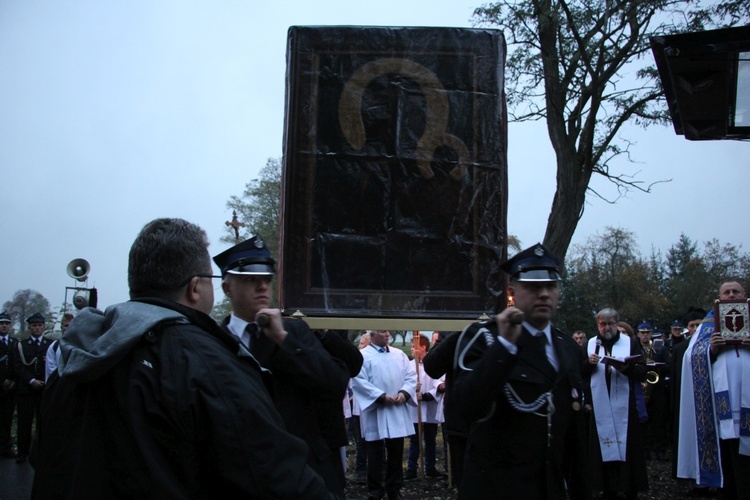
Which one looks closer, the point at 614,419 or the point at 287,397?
the point at 287,397

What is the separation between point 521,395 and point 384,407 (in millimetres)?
6393

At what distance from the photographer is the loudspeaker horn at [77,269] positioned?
13.8 meters

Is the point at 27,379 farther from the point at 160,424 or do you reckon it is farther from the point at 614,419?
the point at 160,424

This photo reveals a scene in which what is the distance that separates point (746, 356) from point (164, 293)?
22.1 ft

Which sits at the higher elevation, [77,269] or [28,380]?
[77,269]

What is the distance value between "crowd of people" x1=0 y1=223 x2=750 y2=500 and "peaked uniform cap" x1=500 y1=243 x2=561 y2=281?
0.4 inches

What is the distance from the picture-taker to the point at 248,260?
171 inches

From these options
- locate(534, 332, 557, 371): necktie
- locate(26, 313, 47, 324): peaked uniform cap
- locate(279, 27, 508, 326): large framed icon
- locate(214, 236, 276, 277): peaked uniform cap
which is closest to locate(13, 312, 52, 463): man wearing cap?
locate(26, 313, 47, 324): peaked uniform cap

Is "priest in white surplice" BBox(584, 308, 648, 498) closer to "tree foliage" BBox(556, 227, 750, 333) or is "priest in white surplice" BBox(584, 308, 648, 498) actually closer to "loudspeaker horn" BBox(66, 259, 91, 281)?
"loudspeaker horn" BBox(66, 259, 91, 281)

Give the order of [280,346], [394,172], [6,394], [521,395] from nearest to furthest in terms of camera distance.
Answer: [521,395] → [280,346] → [394,172] → [6,394]

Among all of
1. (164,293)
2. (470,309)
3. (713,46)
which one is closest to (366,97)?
(470,309)

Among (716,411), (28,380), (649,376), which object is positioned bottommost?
(28,380)

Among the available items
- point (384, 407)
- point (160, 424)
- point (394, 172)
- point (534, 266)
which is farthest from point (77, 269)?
point (160, 424)

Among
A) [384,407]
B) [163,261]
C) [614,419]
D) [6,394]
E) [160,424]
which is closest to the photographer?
[160,424]
